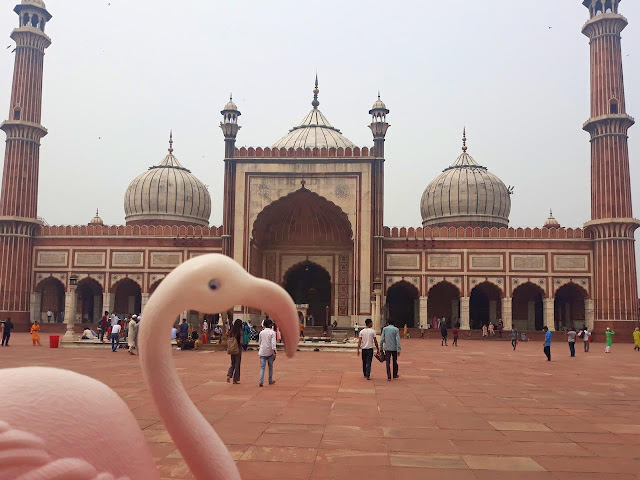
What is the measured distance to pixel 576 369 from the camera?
11633 millimetres

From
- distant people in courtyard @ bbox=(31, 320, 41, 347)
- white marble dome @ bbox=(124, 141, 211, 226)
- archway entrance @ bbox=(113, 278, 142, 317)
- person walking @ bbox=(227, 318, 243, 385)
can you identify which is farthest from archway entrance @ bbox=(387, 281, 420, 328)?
person walking @ bbox=(227, 318, 243, 385)

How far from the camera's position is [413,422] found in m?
5.71

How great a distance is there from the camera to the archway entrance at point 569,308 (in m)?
27.7

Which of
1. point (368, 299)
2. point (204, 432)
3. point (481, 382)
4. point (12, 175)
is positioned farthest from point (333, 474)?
point (12, 175)

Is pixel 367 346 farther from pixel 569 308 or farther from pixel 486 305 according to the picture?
pixel 569 308

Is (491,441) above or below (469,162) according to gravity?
below

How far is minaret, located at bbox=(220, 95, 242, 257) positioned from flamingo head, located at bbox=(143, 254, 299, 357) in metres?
23.8

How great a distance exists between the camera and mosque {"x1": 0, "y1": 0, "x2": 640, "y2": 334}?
2541cm

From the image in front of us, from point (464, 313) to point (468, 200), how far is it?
770 cm

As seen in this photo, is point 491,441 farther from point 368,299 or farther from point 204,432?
point 368,299

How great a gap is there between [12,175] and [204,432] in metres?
28.1

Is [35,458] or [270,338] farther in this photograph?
[270,338]

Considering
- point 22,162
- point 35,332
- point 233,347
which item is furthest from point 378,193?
point 233,347

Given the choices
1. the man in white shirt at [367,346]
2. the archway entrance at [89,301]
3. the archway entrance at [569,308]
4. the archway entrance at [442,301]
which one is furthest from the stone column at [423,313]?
the man in white shirt at [367,346]
